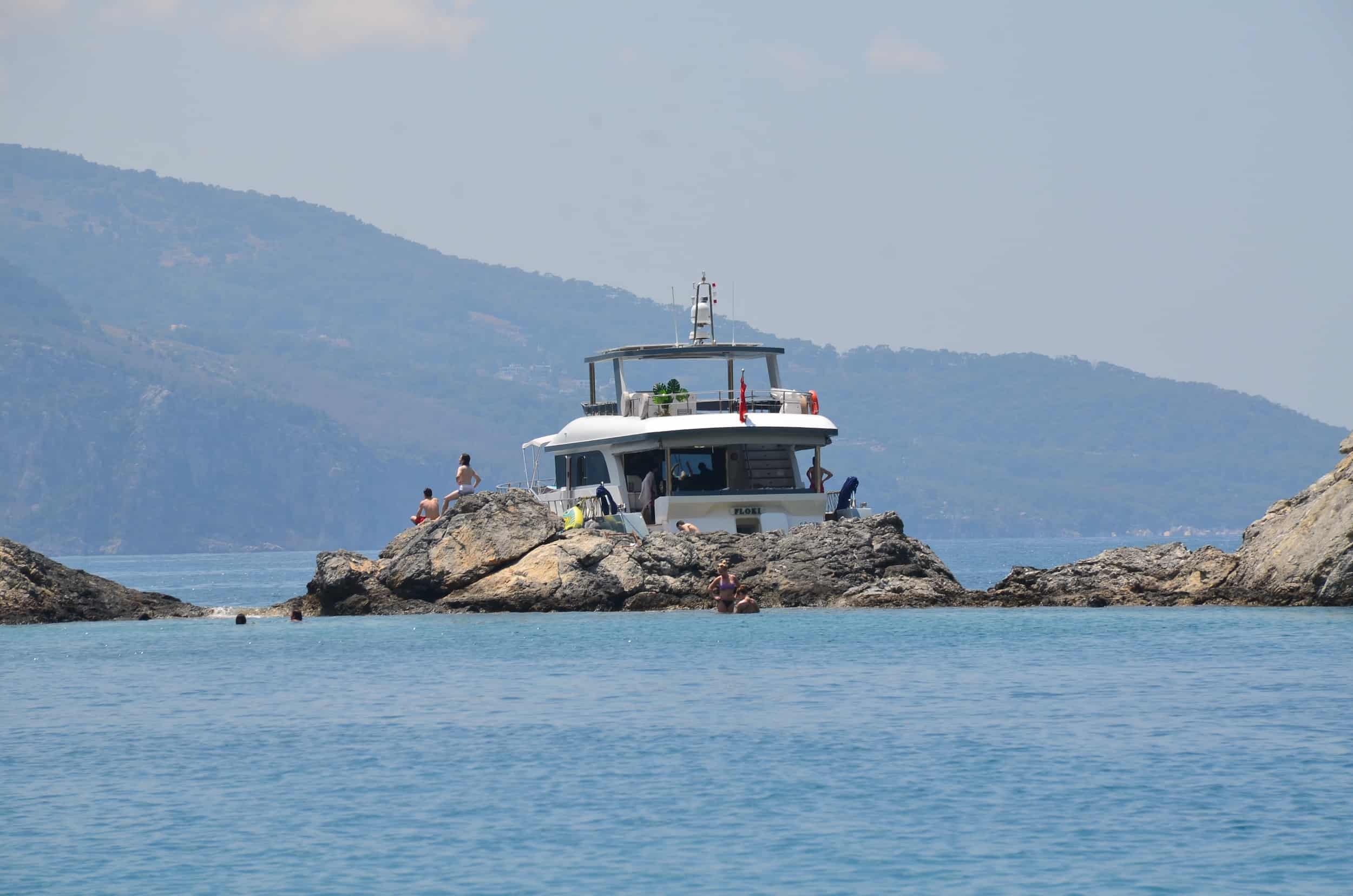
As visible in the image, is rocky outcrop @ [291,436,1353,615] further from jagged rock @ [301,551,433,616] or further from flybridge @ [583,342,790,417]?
flybridge @ [583,342,790,417]

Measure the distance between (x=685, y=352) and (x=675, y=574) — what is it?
7.32m

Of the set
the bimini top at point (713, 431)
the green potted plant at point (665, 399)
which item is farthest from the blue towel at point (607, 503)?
the green potted plant at point (665, 399)

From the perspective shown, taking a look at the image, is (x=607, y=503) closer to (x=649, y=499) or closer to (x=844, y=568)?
(x=649, y=499)

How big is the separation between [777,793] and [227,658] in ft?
53.6

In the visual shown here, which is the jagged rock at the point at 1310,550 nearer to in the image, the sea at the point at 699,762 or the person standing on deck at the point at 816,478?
the sea at the point at 699,762

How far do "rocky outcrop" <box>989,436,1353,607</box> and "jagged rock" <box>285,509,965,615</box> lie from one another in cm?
222

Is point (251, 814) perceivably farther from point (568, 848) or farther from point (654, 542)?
point (654, 542)

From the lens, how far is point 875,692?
992 inches

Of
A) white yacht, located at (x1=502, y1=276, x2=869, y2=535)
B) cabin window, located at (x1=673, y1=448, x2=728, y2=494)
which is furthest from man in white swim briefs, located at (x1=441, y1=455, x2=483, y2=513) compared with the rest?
cabin window, located at (x1=673, y1=448, x2=728, y2=494)

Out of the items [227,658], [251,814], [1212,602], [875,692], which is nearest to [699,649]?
[875,692]

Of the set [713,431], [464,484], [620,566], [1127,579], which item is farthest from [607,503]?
[1127,579]

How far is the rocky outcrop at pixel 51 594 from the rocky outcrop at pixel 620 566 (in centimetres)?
569

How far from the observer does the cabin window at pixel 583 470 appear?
42688 millimetres

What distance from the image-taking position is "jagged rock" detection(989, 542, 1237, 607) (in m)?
37.2
